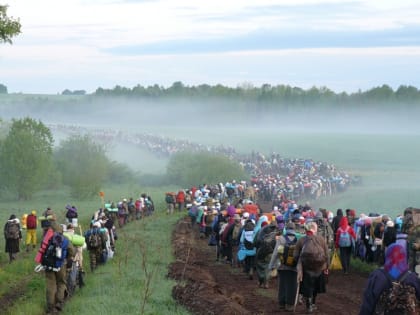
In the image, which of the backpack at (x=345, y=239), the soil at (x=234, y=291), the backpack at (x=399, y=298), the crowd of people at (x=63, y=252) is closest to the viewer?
the backpack at (x=399, y=298)

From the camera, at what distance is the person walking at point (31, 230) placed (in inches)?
1086

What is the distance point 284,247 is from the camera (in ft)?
47.0

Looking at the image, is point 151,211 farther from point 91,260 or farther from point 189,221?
point 91,260

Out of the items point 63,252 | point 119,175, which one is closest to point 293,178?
point 119,175

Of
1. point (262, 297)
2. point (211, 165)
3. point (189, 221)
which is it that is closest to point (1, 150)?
point (211, 165)

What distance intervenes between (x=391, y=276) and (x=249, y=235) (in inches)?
409

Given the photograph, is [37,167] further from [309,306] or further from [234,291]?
[309,306]

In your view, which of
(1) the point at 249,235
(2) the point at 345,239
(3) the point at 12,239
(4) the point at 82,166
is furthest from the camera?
(4) the point at 82,166

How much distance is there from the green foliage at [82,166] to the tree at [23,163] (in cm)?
301

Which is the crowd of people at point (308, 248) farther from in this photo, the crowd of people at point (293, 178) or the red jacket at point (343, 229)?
the crowd of people at point (293, 178)

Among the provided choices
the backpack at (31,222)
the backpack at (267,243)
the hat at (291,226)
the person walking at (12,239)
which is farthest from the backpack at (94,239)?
the backpack at (31,222)

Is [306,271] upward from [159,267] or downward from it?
upward

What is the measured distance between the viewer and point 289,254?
14.2 metres

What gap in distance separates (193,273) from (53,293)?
173 inches
